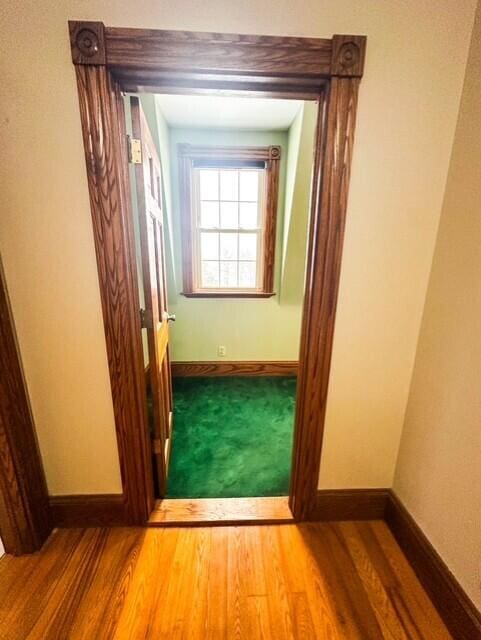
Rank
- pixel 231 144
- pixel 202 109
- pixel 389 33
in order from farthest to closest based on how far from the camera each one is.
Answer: pixel 231 144 → pixel 202 109 → pixel 389 33

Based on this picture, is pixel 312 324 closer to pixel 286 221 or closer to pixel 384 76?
pixel 384 76

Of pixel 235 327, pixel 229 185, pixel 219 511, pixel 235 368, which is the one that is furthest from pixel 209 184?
pixel 219 511

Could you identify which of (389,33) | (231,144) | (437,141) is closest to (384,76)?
(389,33)

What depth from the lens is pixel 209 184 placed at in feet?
8.66

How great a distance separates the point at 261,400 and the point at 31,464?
1.81 m

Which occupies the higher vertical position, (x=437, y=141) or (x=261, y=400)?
(x=437, y=141)

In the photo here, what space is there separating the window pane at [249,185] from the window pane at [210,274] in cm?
73

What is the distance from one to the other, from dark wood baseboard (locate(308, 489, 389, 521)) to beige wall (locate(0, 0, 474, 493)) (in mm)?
120

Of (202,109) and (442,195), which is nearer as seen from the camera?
(442,195)

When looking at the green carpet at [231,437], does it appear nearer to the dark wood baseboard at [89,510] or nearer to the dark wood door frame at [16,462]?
the dark wood baseboard at [89,510]

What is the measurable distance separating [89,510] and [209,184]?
2.67 metres

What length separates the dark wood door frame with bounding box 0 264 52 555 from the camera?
1049mm

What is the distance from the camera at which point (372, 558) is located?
1216mm

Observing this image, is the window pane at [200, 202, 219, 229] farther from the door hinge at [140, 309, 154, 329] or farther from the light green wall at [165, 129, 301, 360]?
the door hinge at [140, 309, 154, 329]
